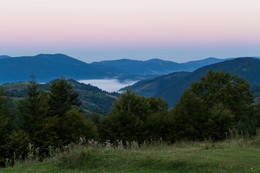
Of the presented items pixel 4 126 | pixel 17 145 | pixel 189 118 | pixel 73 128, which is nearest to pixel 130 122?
pixel 73 128

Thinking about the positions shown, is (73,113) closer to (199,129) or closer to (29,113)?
(29,113)

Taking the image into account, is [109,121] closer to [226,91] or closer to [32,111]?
[32,111]

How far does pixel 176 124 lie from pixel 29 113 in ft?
54.8

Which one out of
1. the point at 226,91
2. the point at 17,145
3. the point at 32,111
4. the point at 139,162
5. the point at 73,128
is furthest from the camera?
the point at 226,91

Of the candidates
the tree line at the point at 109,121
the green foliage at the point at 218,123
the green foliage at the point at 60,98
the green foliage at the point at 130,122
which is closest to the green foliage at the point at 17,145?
the tree line at the point at 109,121

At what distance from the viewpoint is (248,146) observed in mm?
12852

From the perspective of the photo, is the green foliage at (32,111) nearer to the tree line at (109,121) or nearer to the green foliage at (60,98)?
the tree line at (109,121)

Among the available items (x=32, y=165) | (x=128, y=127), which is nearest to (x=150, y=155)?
(x=32, y=165)

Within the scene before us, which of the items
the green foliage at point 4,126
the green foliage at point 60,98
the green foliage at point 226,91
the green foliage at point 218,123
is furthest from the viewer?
the green foliage at point 226,91

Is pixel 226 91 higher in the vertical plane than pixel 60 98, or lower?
lower

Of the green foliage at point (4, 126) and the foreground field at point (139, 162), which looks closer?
the foreground field at point (139, 162)

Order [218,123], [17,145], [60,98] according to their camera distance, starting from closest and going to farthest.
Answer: [17,145] → [218,123] → [60,98]

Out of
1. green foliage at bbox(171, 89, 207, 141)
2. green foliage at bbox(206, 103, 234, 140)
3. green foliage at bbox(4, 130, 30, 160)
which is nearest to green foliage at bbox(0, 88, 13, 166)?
green foliage at bbox(4, 130, 30, 160)

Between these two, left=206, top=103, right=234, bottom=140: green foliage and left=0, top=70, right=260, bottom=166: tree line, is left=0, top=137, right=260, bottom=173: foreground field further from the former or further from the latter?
left=206, top=103, right=234, bottom=140: green foliage
